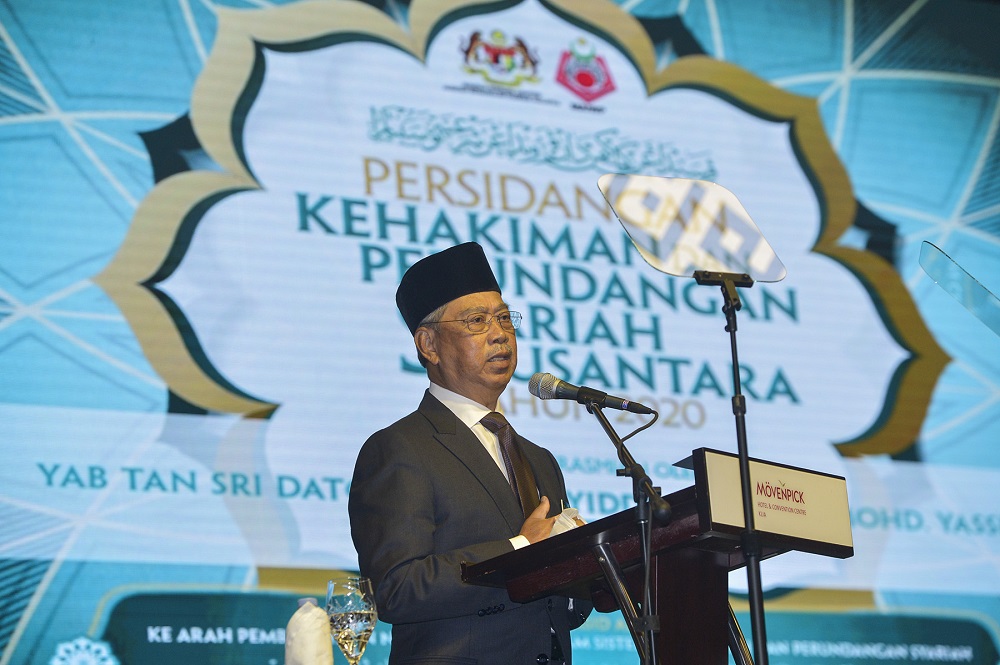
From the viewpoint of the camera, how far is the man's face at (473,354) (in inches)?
116

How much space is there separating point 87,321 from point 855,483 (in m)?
2.58

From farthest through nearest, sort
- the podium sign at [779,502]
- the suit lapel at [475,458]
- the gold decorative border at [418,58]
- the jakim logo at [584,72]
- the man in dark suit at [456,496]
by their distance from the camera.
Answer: the jakim logo at [584,72] → the gold decorative border at [418,58] → the suit lapel at [475,458] → the man in dark suit at [456,496] → the podium sign at [779,502]

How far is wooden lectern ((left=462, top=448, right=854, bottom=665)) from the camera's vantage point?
2.20 meters

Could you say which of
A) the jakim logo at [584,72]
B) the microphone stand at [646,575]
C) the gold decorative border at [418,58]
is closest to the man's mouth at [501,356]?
the microphone stand at [646,575]

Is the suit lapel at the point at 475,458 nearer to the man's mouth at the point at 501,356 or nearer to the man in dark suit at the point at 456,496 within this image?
the man in dark suit at the point at 456,496

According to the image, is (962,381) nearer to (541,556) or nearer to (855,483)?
(855,483)

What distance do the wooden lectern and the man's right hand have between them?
0.12 meters

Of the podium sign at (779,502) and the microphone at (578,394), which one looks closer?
the podium sign at (779,502)

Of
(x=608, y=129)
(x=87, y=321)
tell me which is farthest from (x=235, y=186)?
(x=608, y=129)

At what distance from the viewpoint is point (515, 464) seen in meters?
2.83

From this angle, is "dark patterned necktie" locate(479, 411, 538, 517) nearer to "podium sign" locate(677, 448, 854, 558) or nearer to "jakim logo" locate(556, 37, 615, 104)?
"podium sign" locate(677, 448, 854, 558)

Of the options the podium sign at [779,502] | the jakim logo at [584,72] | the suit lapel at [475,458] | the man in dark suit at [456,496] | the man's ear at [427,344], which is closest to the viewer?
the podium sign at [779,502]

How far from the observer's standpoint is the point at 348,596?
2492 millimetres

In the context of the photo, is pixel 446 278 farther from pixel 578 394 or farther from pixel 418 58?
pixel 418 58
